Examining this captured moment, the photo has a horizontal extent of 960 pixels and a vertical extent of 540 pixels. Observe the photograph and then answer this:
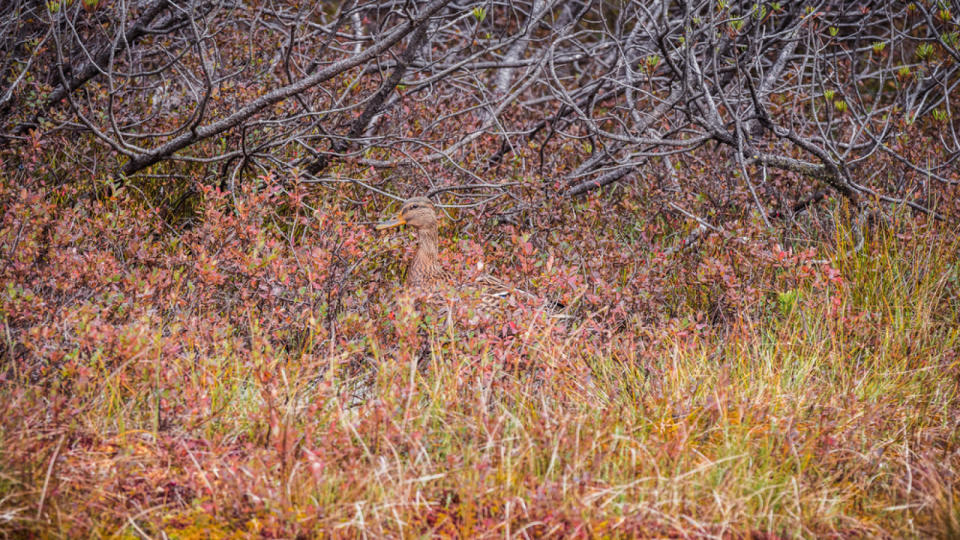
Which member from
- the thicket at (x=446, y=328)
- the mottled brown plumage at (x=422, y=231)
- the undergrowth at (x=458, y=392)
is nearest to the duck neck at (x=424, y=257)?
the mottled brown plumage at (x=422, y=231)

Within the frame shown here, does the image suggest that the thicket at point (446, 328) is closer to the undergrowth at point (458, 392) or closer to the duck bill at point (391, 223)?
the undergrowth at point (458, 392)

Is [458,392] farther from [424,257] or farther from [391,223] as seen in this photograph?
[424,257]

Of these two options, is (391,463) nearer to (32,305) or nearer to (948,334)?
(32,305)

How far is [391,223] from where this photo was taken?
5.30 meters

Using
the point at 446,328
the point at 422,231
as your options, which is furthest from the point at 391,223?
the point at 446,328

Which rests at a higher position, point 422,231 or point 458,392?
point 458,392

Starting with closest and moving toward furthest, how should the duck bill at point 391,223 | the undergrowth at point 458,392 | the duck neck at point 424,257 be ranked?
1. the undergrowth at point 458,392
2. the duck bill at point 391,223
3. the duck neck at point 424,257

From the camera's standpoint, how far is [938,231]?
5254 mm

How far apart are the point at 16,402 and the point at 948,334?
439cm

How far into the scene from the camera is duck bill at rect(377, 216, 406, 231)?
5.30m

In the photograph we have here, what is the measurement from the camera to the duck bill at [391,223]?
5.30 meters

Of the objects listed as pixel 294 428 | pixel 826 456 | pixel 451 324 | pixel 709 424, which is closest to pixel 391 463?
pixel 294 428

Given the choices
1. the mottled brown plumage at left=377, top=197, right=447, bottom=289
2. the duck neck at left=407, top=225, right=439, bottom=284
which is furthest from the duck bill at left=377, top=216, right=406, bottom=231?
the duck neck at left=407, top=225, right=439, bottom=284

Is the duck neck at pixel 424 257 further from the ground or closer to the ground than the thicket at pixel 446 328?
closer to the ground
